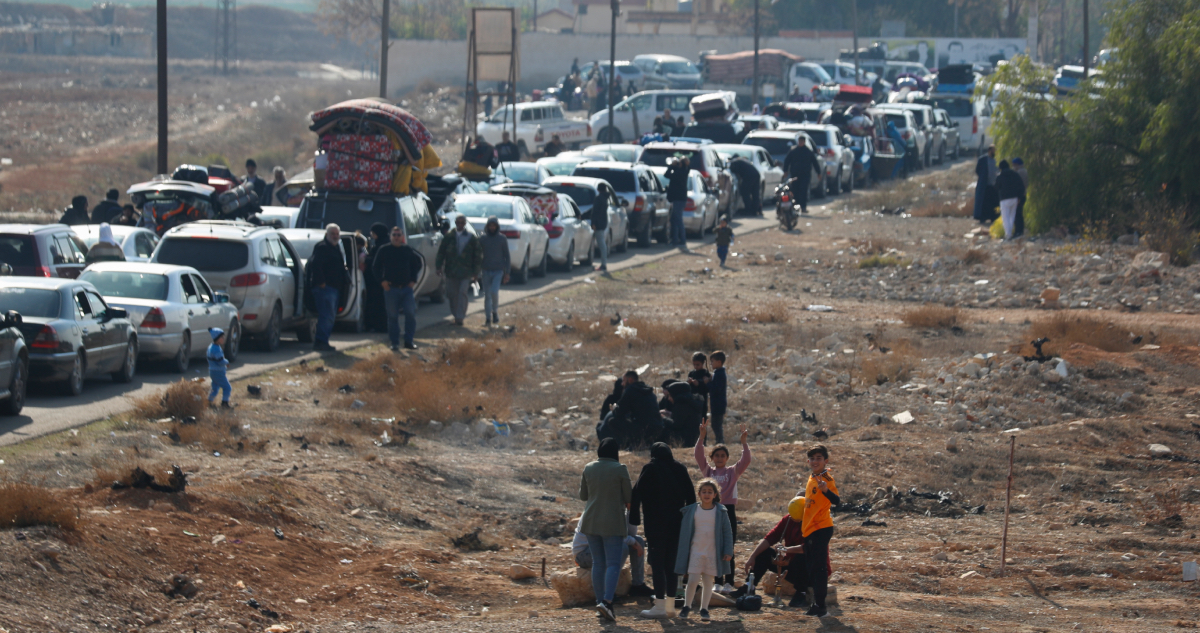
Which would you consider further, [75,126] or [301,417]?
[75,126]

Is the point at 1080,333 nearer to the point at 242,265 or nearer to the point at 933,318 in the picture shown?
the point at 933,318

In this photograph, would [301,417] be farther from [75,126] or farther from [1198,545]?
[75,126]

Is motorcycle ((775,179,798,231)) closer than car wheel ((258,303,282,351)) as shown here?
No

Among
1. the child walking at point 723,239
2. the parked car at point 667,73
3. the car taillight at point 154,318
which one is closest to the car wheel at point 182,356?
the car taillight at point 154,318

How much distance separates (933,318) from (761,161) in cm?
1678

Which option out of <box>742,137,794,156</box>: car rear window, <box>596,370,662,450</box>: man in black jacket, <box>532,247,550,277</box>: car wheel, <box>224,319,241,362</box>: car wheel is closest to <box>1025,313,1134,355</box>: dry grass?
<box>596,370,662,450</box>: man in black jacket

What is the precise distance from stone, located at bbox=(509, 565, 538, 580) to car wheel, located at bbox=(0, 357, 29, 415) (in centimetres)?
538

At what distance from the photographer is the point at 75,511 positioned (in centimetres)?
789

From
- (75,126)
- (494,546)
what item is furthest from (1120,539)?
(75,126)

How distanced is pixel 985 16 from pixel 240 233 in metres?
83.1

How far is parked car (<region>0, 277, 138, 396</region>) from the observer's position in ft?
40.9

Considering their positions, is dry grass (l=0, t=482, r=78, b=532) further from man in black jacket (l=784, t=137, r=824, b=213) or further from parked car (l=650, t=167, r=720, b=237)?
man in black jacket (l=784, t=137, r=824, b=213)

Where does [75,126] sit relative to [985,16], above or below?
below

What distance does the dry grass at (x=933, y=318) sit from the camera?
61.1 ft
